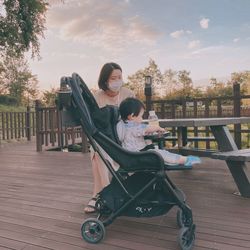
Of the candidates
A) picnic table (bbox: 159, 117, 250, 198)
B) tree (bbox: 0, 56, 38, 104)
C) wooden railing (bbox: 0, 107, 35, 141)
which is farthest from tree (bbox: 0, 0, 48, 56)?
tree (bbox: 0, 56, 38, 104)

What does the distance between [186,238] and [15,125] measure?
8297mm

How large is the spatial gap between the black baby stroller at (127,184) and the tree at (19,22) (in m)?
8.99

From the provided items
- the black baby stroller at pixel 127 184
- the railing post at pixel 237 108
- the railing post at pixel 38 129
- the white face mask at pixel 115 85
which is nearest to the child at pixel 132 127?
the black baby stroller at pixel 127 184

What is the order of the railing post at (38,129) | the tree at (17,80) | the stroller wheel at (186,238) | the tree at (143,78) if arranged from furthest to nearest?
the tree at (143,78), the tree at (17,80), the railing post at (38,129), the stroller wheel at (186,238)

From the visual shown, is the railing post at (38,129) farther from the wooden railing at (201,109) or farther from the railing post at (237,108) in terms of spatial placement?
the railing post at (237,108)

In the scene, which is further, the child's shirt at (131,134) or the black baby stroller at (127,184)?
the child's shirt at (131,134)

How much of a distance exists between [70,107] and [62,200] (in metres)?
1.20

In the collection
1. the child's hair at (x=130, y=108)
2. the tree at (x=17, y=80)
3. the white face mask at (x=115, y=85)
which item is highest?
the tree at (x=17, y=80)

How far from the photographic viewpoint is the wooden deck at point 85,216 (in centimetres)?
193

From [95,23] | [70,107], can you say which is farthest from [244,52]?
[70,107]

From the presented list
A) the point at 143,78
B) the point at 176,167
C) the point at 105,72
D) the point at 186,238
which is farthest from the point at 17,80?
the point at 186,238

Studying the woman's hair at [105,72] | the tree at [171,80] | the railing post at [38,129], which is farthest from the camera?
the tree at [171,80]

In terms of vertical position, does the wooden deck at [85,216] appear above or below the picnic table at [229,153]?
below

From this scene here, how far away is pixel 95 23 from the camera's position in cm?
1384
